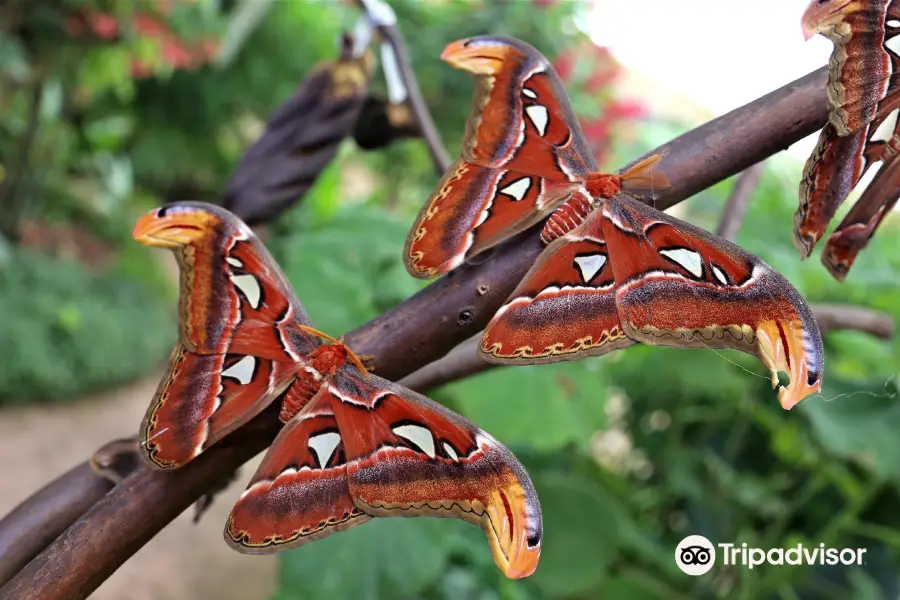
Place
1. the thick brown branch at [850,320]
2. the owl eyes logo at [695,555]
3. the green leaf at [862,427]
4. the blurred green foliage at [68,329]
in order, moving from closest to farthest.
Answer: the owl eyes logo at [695,555] < the thick brown branch at [850,320] < the green leaf at [862,427] < the blurred green foliage at [68,329]

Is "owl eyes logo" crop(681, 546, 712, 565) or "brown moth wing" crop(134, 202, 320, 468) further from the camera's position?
"owl eyes logo" crop(681, 546, 712, 565)

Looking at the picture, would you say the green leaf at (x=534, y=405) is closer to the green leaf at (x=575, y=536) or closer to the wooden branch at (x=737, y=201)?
the green leaf at (x=575, y=536)

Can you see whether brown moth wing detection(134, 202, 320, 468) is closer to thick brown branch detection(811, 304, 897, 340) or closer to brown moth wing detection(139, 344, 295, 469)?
brown moth wing detection(139, 344, 295, 469)

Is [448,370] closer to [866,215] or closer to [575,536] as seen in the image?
[866,215]

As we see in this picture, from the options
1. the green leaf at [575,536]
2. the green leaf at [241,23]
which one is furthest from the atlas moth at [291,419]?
the green leaf at [241,23]

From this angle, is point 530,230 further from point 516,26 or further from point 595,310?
point 516,26

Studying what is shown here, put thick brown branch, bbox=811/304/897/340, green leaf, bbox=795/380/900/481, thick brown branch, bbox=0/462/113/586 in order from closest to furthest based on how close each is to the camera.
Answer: thick brown branch, bbox=0/462/113/586, thick brown branch, bbox=811/304/897/340, green leaf, bbox=795/380/900/481

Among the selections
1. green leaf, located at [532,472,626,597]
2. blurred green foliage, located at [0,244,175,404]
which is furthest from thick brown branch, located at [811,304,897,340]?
blurred green foliage, located at [0,244,175,404]
